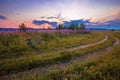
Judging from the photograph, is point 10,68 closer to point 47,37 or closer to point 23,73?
point 23,73

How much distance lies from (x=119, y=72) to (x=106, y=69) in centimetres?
52

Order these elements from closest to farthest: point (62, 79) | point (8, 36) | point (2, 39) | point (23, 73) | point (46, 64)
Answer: point (62, 79) < point (23, 73) < point (46, 64) < point (2, 39) < point (8, 36)

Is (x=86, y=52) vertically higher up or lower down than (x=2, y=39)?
lower down

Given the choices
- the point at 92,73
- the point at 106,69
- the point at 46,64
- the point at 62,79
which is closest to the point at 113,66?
the point at 106,69

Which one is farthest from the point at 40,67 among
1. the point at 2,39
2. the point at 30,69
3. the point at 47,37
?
the point at 47,37

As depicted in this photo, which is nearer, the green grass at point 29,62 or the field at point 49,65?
the field at point 49,65

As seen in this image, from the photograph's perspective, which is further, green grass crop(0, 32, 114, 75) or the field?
green grass crop(0, 32, 114, 75)

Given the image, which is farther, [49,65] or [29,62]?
[49,65]

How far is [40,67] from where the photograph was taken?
735 centimetres

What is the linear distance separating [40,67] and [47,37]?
839 centimetres

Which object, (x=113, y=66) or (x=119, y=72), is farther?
(x=113, y=66)

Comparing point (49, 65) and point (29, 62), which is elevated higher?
point (29, 62)

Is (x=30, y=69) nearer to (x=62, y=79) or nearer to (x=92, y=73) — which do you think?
(x=62, y=79)

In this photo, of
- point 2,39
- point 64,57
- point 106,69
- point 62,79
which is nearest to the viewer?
point 62,79
